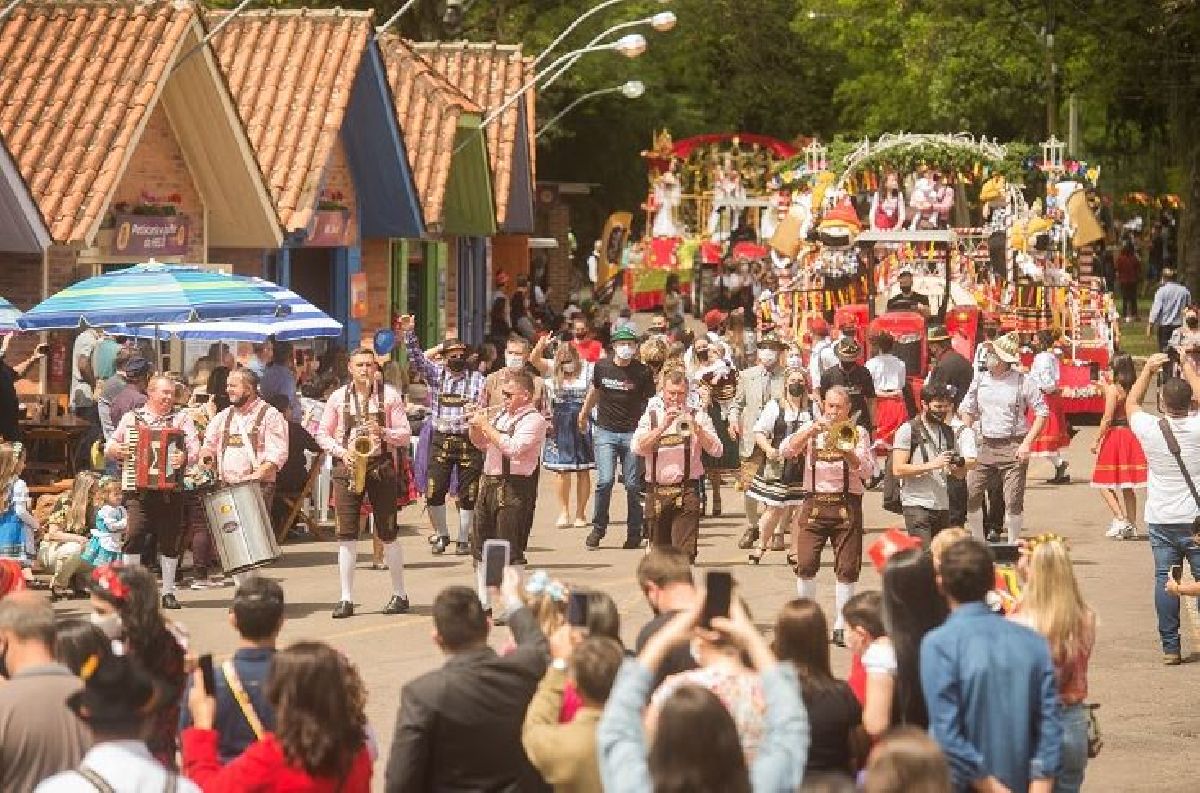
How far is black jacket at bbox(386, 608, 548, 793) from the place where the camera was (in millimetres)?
8828

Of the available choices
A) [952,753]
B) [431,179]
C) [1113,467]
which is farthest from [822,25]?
[952,753]

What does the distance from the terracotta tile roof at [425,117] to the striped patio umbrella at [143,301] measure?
14.6m

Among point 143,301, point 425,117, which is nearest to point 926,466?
point 143,301

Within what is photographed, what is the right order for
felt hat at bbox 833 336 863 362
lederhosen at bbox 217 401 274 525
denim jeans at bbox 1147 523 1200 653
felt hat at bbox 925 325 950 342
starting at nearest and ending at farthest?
denim jeans at bbox 1147 523 1200 653 → lederhosen at bbox 217 401 274 525 → felt hat at bbox 833 336 863 362 → felt hat at bbox 925 325 950 342

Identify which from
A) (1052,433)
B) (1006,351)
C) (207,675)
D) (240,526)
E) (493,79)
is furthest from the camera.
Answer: (493,79)

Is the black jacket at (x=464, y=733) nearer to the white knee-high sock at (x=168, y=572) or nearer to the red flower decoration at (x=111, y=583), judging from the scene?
the red flower decoration at (x=111, y=583)

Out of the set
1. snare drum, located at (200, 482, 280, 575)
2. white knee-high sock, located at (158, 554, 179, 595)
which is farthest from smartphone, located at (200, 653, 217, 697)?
snare drum, located at (200, 482, 280, 575)

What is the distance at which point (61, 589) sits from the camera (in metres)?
19.4

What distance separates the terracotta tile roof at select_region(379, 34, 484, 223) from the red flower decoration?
26.4m

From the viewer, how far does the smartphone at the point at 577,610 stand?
944cm

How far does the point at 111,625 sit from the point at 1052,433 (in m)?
18.8

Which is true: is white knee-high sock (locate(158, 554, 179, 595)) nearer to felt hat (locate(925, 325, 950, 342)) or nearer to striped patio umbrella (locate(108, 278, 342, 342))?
striped patio umbrella (locate(108, 278, 342, 342))

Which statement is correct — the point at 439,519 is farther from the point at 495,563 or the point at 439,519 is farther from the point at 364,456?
the point at 495,563

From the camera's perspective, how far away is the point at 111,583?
980 centimetres
